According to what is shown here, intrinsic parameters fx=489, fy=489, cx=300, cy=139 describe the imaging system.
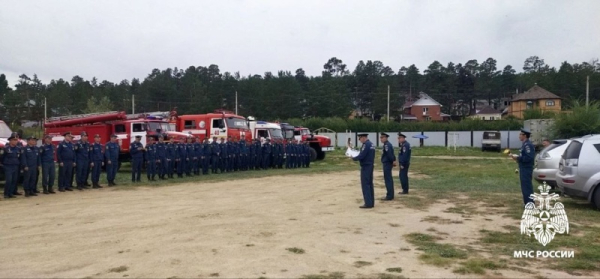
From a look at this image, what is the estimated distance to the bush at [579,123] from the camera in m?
32.6

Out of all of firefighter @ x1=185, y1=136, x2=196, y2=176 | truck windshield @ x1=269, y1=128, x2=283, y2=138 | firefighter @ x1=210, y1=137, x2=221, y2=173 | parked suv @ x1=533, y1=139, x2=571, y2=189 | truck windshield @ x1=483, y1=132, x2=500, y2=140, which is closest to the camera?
parked suv @ x1=533, y1=139, x2=571, y2=189

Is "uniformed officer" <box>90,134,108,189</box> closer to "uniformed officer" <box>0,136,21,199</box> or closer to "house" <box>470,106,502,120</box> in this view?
"uniformed officer" <box>0,136,21,199</box>

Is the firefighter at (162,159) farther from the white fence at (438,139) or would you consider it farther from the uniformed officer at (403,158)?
the white fence at (438,139)

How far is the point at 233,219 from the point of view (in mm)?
9227

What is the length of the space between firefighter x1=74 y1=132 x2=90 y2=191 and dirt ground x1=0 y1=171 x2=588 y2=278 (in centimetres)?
188

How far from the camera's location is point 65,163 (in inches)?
571

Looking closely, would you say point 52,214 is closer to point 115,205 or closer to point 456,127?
point 115,205

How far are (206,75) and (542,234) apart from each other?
82808mm

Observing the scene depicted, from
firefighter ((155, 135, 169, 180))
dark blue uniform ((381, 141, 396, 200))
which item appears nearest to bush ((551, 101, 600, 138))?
dark blue uniform ((381, 141, 396, 200))

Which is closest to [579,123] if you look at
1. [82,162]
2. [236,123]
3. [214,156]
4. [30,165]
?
[236,123]

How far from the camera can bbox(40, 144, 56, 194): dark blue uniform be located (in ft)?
45.9

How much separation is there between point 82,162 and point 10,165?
232 cm

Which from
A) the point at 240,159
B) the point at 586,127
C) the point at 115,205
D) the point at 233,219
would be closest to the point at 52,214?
the point at 115,205

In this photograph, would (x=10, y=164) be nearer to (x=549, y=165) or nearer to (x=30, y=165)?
(x=30, y=165)
